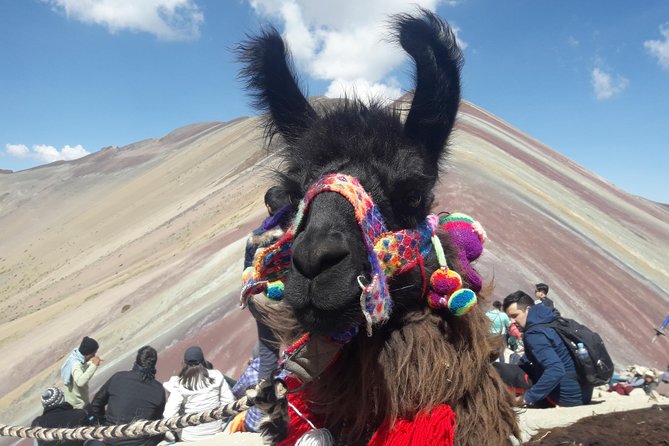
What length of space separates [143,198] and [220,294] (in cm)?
4215

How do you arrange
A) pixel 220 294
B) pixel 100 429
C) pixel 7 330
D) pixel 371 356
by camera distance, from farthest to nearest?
pixel 7 330 < pixel 220 294 < pixel 100 429 < pixel 371 356

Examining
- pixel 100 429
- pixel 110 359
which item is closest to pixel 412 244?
pixel 100 429

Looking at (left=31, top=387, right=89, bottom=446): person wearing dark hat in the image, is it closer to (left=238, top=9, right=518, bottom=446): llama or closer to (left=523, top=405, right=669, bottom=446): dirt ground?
(left=238, top=9, right=518, bottom=446): llama

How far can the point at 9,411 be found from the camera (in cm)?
1290

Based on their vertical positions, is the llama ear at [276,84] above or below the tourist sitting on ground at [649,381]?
above

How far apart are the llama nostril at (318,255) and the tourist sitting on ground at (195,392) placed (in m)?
4.28

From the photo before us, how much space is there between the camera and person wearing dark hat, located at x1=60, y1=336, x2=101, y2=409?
7.66 meters

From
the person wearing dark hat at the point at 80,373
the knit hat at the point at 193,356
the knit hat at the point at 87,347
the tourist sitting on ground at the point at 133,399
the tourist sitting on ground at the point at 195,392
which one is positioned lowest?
the person wearing dark hat at the point at 80,373

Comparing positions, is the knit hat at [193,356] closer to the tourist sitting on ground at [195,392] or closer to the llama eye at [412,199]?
the tourist sitting on ground at [195,392]

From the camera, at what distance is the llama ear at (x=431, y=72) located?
89.2 inches

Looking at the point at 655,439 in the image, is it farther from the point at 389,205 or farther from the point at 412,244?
the point at 389,205

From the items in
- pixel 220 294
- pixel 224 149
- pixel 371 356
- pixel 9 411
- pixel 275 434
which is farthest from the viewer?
pixel 224 149

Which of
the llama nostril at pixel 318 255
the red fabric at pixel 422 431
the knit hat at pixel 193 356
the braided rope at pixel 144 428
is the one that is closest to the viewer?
the llama nostril at pixel 318 255

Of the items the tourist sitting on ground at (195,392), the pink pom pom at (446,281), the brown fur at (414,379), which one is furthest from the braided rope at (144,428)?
the tourist sitting on ground at (195,392)
